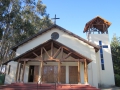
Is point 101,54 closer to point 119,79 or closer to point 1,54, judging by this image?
point 119,79

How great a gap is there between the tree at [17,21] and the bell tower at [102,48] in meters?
13.0

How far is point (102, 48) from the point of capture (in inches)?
688

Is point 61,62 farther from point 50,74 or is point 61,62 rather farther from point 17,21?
point 17,21

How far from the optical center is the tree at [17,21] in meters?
21.7

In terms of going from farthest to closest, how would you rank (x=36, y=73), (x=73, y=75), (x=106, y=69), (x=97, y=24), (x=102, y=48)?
(x=97, y=24), (x=102, y=48), (x=106, y=69), (x=36, y=73), (x=73, y=75)

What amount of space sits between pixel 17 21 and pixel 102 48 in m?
16.7

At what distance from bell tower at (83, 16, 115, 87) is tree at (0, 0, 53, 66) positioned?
13.0m

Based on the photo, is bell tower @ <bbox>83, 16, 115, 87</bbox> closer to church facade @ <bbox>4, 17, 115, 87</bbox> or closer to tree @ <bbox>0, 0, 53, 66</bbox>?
church facade @ <bbox>4, 17, 115, 87</bbox>

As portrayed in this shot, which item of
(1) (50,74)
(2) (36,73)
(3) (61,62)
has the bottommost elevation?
(1) (50,74)

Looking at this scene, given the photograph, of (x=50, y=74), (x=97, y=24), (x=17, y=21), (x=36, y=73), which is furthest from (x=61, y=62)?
(x=17, y=21)

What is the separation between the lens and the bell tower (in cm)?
1587

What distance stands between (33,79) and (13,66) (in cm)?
301

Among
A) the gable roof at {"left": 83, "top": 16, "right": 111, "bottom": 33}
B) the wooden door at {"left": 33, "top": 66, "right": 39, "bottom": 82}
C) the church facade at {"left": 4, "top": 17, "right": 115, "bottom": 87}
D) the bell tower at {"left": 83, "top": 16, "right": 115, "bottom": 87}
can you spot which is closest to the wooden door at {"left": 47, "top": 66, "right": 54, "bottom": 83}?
the church facade at {"left": 4, "top": 17, "right": 115, "bottom": 87}

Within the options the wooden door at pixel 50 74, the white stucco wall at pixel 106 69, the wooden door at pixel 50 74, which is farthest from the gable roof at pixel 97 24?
the wooden door at pixel 50 74
